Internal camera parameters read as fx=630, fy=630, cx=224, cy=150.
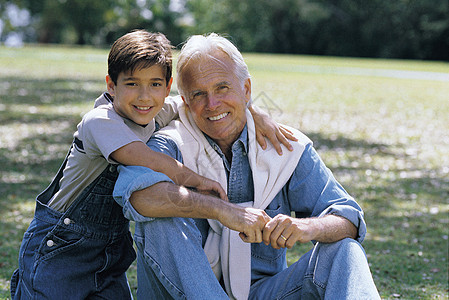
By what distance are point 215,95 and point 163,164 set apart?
0.53 m

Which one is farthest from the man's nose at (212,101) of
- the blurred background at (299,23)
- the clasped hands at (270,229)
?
the blurred background at (299,23)

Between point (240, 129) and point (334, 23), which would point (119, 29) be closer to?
point (334, 23)

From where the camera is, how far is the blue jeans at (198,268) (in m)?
2.72

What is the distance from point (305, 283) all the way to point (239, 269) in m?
0.34

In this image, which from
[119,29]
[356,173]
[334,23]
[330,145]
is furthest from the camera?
[119,29]

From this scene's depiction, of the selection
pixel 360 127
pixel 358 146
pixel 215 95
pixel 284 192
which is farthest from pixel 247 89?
pixel 360 127

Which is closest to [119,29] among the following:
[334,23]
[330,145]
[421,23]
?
[334,23]

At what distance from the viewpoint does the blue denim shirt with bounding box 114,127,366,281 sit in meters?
3.17

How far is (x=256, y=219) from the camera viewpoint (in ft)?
9.50

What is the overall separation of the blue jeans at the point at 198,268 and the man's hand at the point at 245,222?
6.2 inches

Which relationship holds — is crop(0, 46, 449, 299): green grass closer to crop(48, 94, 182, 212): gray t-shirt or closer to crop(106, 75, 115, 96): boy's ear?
crop(48, 94, 182, 212): gray t-shirt

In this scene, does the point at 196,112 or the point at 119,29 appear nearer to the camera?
the point at 196,112

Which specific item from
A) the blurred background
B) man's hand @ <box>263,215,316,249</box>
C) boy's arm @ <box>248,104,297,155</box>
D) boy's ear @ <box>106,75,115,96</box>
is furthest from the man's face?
the blurred background

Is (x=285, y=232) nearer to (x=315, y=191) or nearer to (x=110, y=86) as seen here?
(x=315, y=191)
